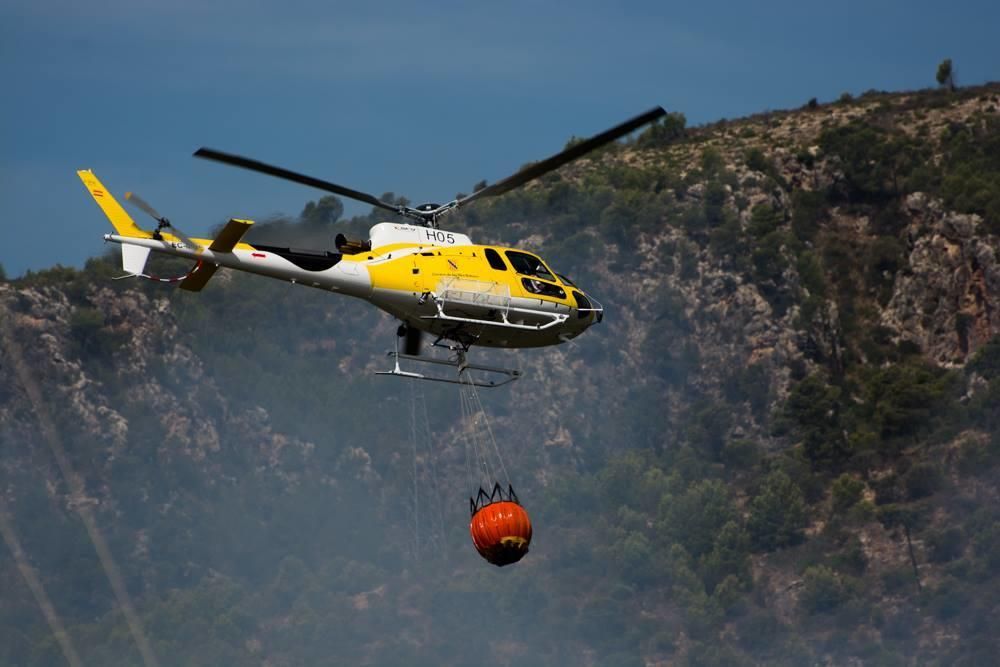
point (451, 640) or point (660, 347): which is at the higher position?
point (660, 347)

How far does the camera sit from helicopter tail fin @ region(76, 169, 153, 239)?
152 feet

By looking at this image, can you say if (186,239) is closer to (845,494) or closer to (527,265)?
(527,265)

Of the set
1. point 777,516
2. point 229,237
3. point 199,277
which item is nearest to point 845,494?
point 777,516

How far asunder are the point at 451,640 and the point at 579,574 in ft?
33.6

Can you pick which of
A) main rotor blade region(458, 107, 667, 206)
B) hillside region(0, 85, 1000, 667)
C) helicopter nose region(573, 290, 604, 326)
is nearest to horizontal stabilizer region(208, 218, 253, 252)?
main rotor blade region(458, 107, 667, 206)

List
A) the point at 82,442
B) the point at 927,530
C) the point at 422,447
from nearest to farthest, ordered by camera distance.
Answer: the point at 927,530 < the point at 82,442 < the point at 422,447

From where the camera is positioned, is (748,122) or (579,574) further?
(748,122)

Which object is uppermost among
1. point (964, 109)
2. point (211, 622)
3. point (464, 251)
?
point (964, 109)

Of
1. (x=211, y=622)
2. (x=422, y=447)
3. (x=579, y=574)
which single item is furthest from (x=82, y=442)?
(x=579, y=574)

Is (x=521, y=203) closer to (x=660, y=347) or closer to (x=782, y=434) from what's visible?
(x=660, y=347)

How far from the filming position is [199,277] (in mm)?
46875

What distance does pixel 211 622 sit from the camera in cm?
Answer: 12162

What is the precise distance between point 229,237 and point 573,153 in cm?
841

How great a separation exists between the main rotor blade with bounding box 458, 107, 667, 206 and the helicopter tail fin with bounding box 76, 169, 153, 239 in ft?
27.1
